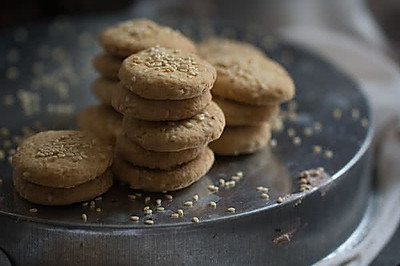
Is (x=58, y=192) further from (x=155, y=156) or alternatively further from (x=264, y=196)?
(x=264, y=196)

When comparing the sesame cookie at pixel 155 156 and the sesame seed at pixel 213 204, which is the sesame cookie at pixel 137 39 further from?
the sesame seed at pixel 213 204

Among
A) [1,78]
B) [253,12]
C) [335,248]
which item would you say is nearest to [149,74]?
[335,248]

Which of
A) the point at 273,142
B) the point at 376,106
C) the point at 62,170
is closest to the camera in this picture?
the point at 62,170

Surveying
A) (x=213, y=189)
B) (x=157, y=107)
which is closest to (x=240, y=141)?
(x=213, y=189)

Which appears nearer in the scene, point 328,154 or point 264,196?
point 264,196

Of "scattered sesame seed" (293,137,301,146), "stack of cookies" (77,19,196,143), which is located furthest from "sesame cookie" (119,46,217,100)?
"scattered sesame seed" (293,137,301,146)
